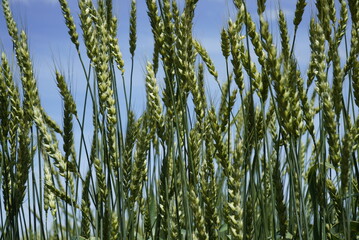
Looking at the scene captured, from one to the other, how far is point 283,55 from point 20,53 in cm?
118

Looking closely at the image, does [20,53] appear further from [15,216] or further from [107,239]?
[107,239]

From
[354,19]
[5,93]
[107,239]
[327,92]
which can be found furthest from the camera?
[5,93]

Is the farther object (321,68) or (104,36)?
(104,36)

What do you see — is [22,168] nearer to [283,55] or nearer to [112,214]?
[112,214]

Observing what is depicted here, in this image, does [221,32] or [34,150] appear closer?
[221,32]

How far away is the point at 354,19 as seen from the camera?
2174 mm

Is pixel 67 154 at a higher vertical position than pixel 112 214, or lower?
higher

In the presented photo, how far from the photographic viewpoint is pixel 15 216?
229cm

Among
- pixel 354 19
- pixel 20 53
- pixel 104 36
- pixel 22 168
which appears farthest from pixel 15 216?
pixel 354 19

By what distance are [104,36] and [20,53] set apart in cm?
46

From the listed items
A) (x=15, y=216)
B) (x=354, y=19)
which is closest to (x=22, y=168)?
(x=15, y=216)

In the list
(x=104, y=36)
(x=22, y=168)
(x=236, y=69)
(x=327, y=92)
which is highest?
(x=104, y=36)

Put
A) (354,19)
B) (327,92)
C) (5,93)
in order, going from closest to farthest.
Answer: (327,92) → (354,19) → (5,93)

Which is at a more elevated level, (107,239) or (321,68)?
(321,68)
